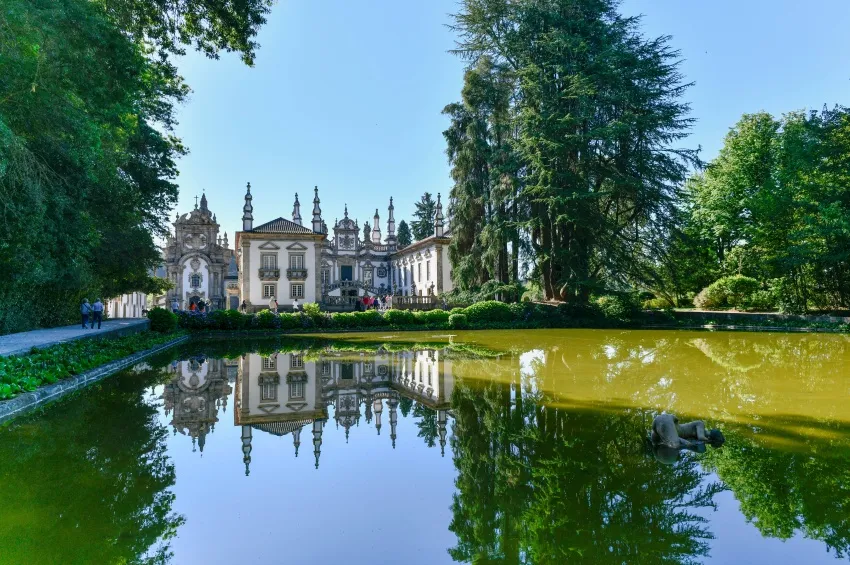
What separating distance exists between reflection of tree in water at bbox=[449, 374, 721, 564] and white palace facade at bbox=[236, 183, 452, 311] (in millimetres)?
29542

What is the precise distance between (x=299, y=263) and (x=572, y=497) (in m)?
32.5

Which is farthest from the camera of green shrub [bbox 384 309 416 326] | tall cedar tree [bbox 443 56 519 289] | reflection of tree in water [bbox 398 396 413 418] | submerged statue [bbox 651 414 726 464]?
tall cedar tree [bbox 443 56 519 289]

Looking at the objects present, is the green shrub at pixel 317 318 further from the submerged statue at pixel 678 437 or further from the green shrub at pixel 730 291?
the green shrub at pixel 730 291

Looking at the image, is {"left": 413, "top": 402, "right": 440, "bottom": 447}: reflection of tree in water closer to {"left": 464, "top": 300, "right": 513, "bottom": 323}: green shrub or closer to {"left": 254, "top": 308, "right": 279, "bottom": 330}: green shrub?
{"left": 254, "top": 308, "right": 279, "bottom": 330}: green shrub

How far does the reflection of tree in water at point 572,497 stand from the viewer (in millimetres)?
2996

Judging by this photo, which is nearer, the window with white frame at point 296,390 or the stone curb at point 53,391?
the stone curb at point 53,391

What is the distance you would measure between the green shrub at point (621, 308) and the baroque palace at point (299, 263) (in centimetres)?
1076

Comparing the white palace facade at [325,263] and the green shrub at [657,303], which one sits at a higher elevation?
the white palace facade at [325,263]

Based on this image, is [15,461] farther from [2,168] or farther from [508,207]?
[508,207]

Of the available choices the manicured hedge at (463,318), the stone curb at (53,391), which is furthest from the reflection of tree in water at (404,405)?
the manicured hedge at (463,318)

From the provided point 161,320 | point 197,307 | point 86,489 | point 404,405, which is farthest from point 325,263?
point 86,489

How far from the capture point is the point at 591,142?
79.8ft

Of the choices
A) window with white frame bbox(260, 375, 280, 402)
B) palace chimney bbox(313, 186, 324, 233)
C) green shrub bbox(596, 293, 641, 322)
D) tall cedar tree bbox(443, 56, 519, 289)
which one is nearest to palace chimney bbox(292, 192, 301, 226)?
palace chimney bbox(313, 186, 324, 233)

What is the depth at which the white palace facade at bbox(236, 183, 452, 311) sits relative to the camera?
3384cm
